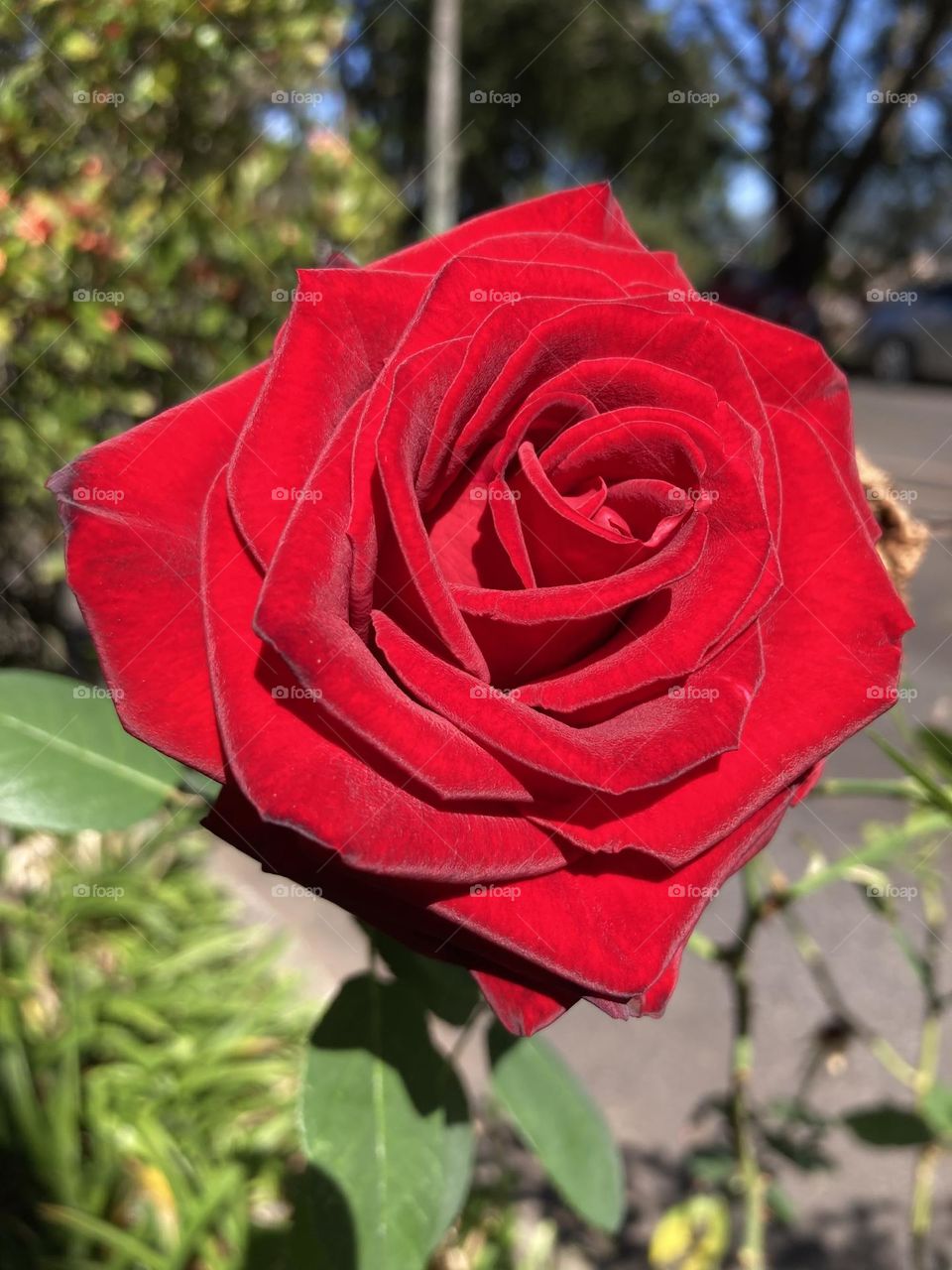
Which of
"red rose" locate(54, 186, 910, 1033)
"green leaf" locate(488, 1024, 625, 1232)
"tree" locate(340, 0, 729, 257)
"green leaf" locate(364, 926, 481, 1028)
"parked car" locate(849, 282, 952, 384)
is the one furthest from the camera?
"tree" locate(340, 0, 729, 257)

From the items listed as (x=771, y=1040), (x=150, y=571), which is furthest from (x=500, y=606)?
(x=771, y=1040)

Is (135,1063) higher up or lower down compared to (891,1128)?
lower down

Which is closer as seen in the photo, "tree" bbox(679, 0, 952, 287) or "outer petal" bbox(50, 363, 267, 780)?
"outer petal" bbox(50, 363, 267, 780)

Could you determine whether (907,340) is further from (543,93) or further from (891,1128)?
(891,1128)

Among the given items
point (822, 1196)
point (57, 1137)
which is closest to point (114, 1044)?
point (57, 1137)

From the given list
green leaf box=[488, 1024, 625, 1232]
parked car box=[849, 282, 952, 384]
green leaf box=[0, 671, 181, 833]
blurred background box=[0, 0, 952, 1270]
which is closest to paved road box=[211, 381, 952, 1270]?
blurred background box=[0, 0, 952, 1270]

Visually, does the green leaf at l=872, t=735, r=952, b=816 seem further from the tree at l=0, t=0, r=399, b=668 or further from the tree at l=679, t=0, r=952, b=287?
the tree at l=679, t=0, r=952, b=287
